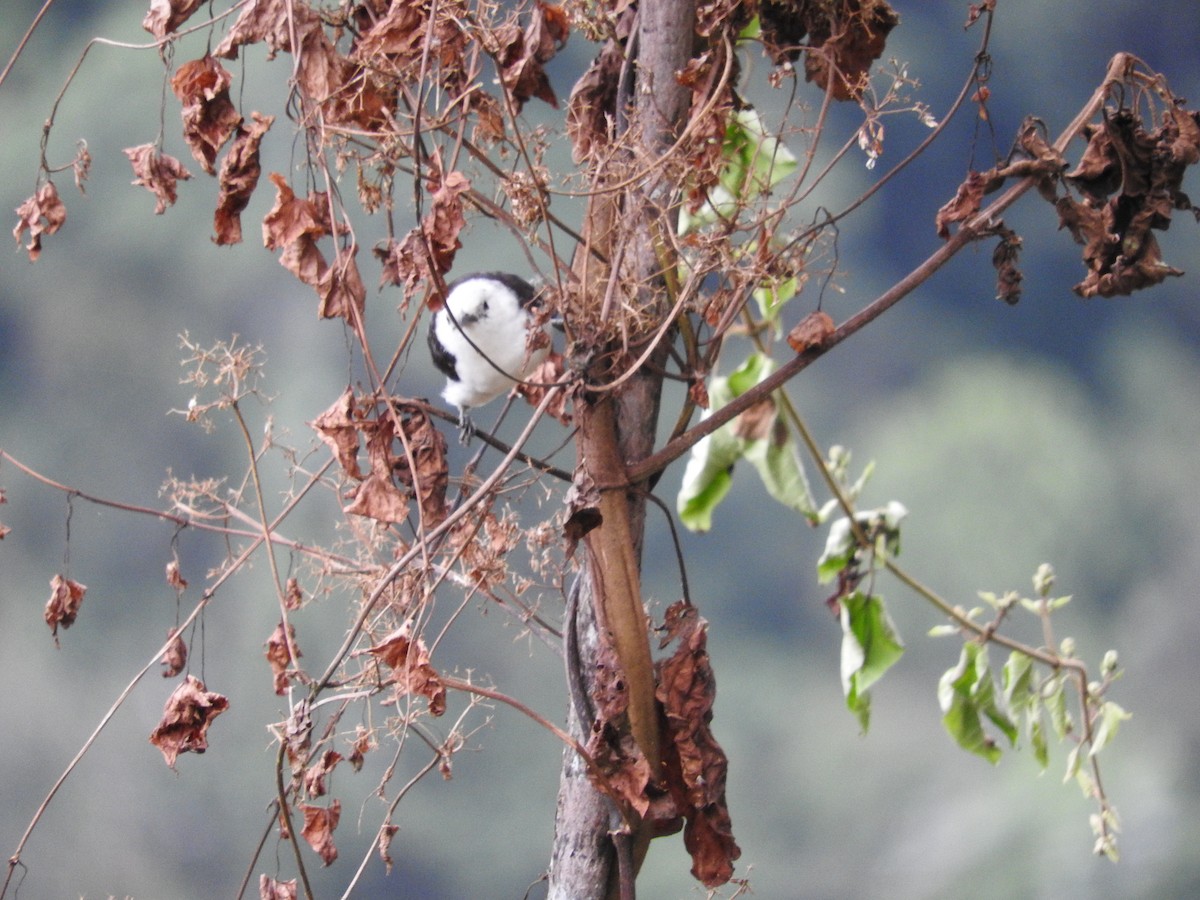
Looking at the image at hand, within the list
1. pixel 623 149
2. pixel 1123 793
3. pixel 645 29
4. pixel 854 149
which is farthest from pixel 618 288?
pixel 1123 793

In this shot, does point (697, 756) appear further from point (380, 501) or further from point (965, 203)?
point (965, 203)

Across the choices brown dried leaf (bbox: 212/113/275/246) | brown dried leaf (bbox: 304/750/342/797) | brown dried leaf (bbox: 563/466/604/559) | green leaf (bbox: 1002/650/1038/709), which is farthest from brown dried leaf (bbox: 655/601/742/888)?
green leaf (bbox: 1002/650/1038/709)

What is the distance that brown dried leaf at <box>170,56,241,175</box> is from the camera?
839 mm

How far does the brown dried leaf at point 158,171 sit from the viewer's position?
874mm

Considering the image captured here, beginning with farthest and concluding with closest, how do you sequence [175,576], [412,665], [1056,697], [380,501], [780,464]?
[1056,697] → [780,464] → [175,576] → [380,501] → [412,665]

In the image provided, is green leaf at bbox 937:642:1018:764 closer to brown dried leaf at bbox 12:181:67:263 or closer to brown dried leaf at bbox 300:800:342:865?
brown dried leaf at bbox 300:800:342:865

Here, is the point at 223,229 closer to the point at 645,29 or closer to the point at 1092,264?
the point at 645,29

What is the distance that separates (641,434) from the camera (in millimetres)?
932

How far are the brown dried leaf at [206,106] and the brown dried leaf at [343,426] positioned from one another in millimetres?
181

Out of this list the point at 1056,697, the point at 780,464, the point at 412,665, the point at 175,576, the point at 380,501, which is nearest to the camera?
the point at 412,665

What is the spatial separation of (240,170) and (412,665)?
0.36 m

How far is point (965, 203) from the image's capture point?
2.78 ft

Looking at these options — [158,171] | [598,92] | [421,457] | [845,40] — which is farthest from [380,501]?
[845,40]

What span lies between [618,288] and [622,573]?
0.21 metres
